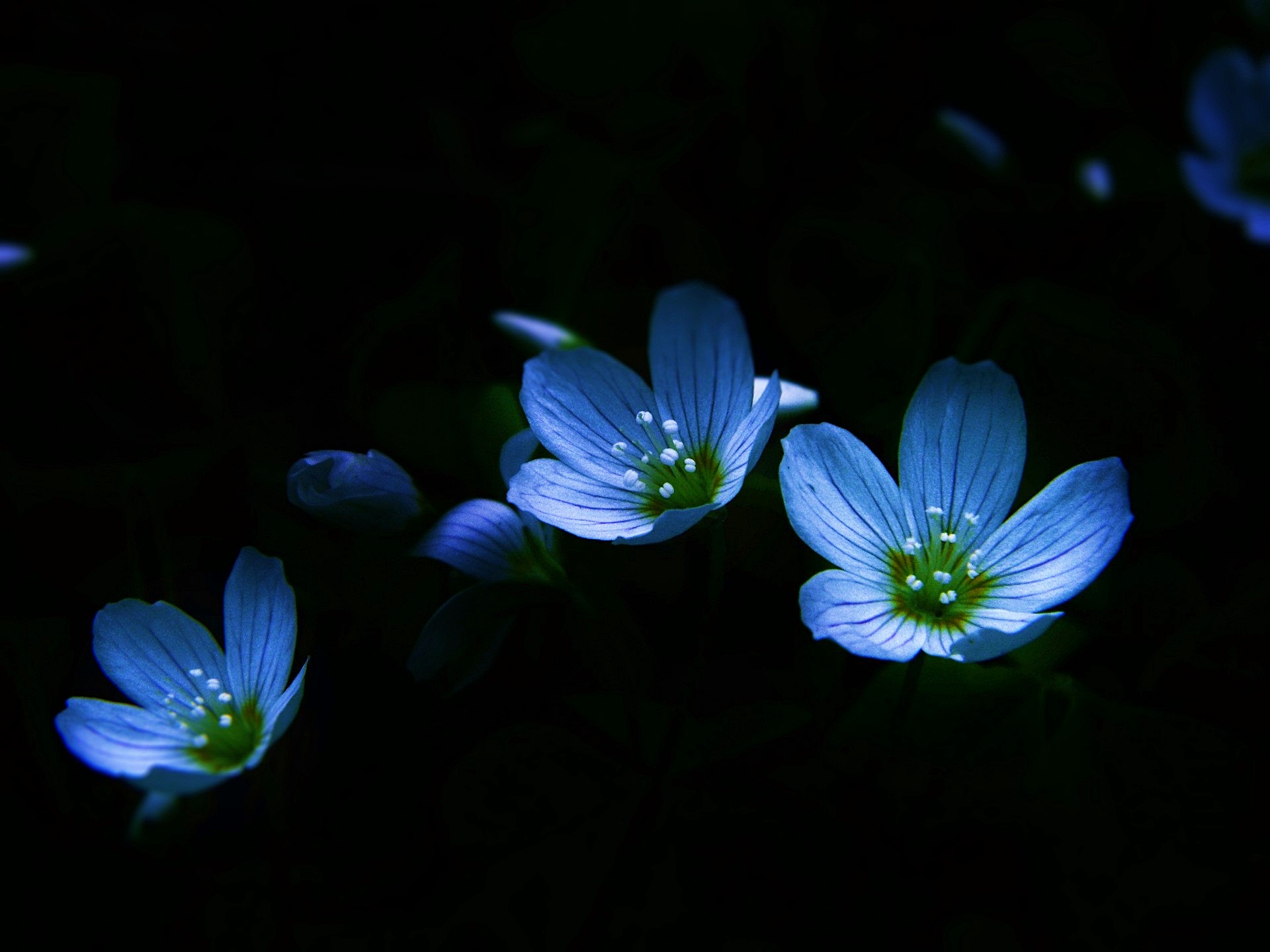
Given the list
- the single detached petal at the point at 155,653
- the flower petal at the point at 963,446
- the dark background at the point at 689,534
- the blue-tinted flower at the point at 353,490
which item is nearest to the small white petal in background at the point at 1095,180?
the dark background at the point at 689,534

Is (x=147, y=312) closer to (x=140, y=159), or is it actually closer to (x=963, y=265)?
(x=140, y=159)

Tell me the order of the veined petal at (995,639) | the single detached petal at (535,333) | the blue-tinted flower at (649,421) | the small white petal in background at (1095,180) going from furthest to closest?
1. the small white petal in background at (1095,180)
2. the single detached petal at (535,333)
3. the blue-tinted flower at (649,421)
4. the veined petal at (995,639)

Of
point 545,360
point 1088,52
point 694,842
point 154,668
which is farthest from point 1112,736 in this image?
point 1088,52

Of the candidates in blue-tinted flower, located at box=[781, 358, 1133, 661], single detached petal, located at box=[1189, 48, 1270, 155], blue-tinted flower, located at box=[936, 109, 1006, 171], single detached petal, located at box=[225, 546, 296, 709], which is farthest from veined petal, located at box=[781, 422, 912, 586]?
single detached petal, located at box=[1189, 48, 1270, 155]

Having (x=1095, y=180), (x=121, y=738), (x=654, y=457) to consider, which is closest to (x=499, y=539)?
(x=654, y=457)

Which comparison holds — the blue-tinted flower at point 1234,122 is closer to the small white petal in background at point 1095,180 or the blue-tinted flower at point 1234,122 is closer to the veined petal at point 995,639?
the small white petal in background at point 1095,180
